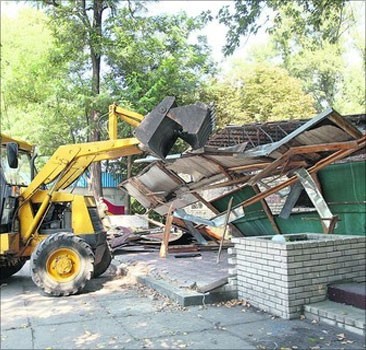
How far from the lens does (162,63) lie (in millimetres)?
16062

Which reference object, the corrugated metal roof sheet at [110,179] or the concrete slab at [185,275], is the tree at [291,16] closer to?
the concrete slab at [185,275]

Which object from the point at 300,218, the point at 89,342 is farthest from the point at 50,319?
the point at 300,218

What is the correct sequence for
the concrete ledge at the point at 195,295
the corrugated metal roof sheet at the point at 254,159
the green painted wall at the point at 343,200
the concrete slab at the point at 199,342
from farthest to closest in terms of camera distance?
the green painted wall at the point at 343,200 → the corrugated metal roof sheet at the point at 254,159 → the concrete ledge at the point at 195,295 → the concrete slab at the point at 199,342

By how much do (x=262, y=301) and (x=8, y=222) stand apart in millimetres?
3909

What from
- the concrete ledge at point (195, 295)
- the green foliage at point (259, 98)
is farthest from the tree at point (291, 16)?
the green foliage at point (259, 98)

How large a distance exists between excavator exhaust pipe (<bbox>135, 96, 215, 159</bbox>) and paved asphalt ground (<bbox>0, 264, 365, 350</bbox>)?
2005 millimetres

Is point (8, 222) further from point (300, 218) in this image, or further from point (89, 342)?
point (300, 218)

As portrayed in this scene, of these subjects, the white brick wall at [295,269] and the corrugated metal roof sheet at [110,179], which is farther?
the corrugated metal roof sheet at [110,179]

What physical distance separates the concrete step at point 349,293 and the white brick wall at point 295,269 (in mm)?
83

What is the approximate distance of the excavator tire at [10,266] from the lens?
6.89 m

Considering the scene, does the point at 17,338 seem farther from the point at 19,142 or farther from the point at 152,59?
the point at 152,59

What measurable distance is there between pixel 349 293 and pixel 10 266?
5254mm

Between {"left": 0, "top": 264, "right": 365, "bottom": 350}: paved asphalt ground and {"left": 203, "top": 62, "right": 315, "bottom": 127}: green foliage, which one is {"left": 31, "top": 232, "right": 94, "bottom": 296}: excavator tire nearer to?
{"left": 0, "top": 264, "right": 365, "bottom": 350}: paved asphalt ground

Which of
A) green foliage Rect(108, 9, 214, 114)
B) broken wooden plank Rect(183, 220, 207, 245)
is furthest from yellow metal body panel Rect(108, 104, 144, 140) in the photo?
green foliage Rect(108, 9, 214, 114)
